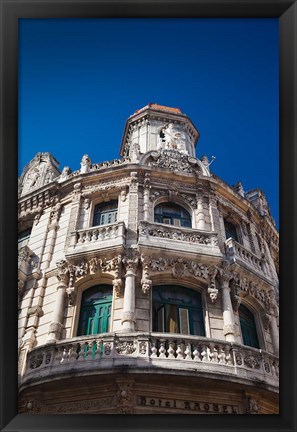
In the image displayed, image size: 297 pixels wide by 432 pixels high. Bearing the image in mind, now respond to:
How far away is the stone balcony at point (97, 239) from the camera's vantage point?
1060cm

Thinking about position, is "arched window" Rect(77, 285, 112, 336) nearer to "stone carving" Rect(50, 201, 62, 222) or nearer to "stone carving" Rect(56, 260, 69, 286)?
"stone carving" Rect(56, 260, 69, 286)

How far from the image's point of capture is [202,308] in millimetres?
10359

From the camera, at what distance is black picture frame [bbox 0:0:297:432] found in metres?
4.71

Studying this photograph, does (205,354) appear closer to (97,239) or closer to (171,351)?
(171,351)

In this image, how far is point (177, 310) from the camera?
1013 centimetres

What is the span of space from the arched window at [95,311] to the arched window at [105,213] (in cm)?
234

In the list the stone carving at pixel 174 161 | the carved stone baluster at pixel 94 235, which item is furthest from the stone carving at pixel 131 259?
the stone carving at pixel 174 161

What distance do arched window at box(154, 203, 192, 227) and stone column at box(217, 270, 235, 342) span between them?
228 centimetres

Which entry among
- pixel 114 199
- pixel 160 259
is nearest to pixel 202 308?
pixel 160 259

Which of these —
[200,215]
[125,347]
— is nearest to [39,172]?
[200,215]

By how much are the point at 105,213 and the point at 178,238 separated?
2.76m

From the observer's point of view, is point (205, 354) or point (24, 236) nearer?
point (205, 354)
